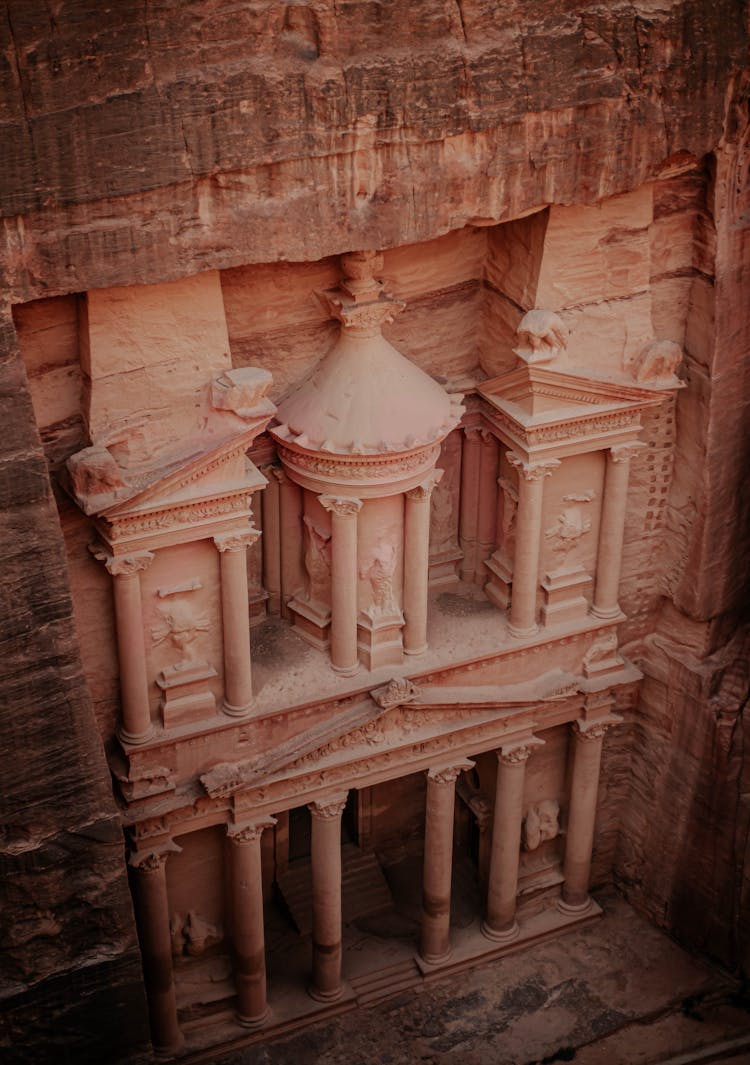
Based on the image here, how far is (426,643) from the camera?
14977 millimetres

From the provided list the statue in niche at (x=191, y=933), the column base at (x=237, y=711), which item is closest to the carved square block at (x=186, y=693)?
the column base at (x=237, y=711)

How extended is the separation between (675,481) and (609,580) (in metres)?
1.23

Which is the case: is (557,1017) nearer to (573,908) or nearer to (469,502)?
(573,908)

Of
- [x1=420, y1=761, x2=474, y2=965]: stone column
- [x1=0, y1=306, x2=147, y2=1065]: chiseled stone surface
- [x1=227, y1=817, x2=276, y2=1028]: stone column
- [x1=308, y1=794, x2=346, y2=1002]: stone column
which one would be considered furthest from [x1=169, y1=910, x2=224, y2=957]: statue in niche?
[x1=420, y1=761, x2=474, y2=965]: stone column

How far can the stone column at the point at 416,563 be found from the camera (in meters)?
14.1

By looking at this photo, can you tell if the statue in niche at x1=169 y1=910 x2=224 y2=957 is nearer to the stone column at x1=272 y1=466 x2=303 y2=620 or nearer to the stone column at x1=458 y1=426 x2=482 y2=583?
the stone column at x1=272 y1=466 x2=303 y2=620

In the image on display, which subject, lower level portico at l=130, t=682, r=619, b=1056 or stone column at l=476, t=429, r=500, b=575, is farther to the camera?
stone column at l=476, t=429, r=500, b=575

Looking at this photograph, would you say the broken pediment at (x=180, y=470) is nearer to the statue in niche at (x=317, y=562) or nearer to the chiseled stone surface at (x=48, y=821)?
the chiseled stone surface at (x=48, y=821)

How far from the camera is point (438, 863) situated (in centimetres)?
1580

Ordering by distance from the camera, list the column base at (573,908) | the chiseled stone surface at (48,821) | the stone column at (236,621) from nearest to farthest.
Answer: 1. the chiseled stone surface at (48,821)
2. the stone column at (236,621)
3. the column base at (573,908)

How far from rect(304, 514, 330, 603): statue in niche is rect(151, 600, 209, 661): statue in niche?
1351mm

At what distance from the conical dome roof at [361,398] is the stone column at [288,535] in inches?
30.0

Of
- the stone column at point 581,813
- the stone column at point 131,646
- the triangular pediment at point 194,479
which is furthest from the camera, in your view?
the stone column at point 581,813

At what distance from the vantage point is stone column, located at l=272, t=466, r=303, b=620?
14.2 metres
